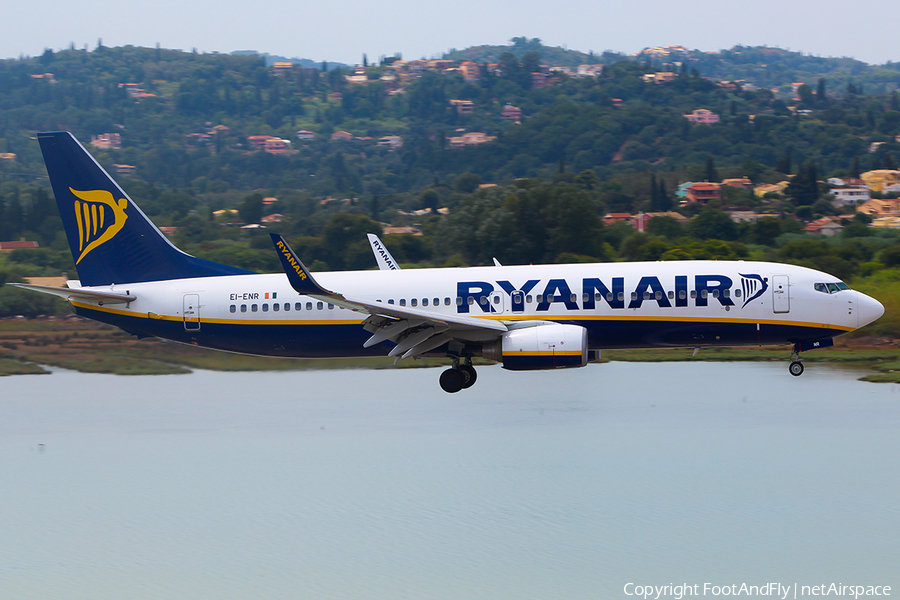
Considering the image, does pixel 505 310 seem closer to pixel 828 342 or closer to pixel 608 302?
pixel 608 302

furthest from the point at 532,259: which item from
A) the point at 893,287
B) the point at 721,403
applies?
the point at 721,403

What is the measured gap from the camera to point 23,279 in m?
73.3

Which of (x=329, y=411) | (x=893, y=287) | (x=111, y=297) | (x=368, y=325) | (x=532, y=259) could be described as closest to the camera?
(x=368, y=325)

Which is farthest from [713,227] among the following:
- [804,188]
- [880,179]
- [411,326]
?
[880,179]

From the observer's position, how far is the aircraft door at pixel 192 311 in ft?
114

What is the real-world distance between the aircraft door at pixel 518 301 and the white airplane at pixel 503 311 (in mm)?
44

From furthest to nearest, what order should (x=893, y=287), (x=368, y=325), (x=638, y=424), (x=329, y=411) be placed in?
(x=893, y=287), (x=329, y=411), (x=638, y=424), (x=368, y=325)

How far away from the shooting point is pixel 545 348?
30750 mm

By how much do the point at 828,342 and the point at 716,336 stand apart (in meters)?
3.76

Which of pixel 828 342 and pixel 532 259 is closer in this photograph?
pixel 828 342

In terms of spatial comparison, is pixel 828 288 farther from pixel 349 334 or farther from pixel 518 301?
pixel 349 334

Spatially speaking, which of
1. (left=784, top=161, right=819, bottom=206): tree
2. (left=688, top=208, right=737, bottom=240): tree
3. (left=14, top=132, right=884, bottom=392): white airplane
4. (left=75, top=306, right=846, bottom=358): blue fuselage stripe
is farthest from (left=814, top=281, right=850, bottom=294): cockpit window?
(left=784, top=161, right=819, bottom=206): tree

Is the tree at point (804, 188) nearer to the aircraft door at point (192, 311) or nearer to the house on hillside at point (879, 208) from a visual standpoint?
the house on hillside at point (879, 208)

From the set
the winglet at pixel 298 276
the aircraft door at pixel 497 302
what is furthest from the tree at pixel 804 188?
the winglet at pixel 298 276
